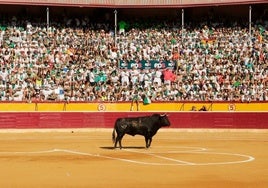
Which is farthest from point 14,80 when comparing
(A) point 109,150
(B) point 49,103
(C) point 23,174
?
(C) point 23,174

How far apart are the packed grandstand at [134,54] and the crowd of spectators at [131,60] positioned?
0.05 meters

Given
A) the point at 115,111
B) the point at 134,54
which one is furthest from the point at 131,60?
the point at 115,111

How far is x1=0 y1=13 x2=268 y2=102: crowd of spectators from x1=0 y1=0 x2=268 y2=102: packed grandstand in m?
0.05

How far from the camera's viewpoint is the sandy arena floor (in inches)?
539

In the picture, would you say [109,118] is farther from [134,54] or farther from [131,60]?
[134,54]

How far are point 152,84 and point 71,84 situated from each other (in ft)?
14.5

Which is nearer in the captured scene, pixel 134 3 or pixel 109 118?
pixel 109 118

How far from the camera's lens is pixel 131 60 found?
1500 inches

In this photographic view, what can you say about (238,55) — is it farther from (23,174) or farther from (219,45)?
(23,174)

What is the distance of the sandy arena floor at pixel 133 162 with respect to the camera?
13.7 m

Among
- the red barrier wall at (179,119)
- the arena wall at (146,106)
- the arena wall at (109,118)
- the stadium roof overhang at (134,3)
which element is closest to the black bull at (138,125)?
the arena wall at (109,118)

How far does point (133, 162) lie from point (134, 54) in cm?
2152

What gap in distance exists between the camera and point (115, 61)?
38.1m

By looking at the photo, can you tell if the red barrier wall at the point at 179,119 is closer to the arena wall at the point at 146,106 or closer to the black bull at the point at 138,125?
the arena wall at the point at 146,106
